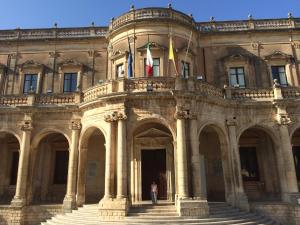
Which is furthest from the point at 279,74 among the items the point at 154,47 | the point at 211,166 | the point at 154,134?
the point at 154,134

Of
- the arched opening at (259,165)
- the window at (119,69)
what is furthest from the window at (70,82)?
the arched opening at (259,165)

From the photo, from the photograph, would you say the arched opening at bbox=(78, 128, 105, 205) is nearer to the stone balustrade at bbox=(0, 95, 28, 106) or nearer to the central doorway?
the central doorway

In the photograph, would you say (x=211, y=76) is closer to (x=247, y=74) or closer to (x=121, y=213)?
(x=247, y=74)

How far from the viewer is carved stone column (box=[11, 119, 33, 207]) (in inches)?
704

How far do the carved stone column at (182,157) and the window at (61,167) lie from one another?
10294 mm

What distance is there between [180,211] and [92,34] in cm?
1716

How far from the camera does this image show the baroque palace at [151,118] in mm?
16484

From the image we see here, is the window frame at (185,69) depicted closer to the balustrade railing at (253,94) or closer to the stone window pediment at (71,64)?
the balustrade railing at (253,94)

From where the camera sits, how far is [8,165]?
21.8 m


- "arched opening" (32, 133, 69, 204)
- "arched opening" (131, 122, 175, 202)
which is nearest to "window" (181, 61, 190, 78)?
"arched opening" (131, 122, 175, 202)

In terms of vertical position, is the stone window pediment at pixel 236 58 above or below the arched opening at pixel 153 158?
above

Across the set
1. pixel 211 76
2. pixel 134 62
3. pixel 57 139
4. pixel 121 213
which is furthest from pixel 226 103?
pixel 57 139

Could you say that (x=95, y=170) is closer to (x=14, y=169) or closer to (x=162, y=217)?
(x=14, y=169)

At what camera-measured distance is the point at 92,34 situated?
985 inches
